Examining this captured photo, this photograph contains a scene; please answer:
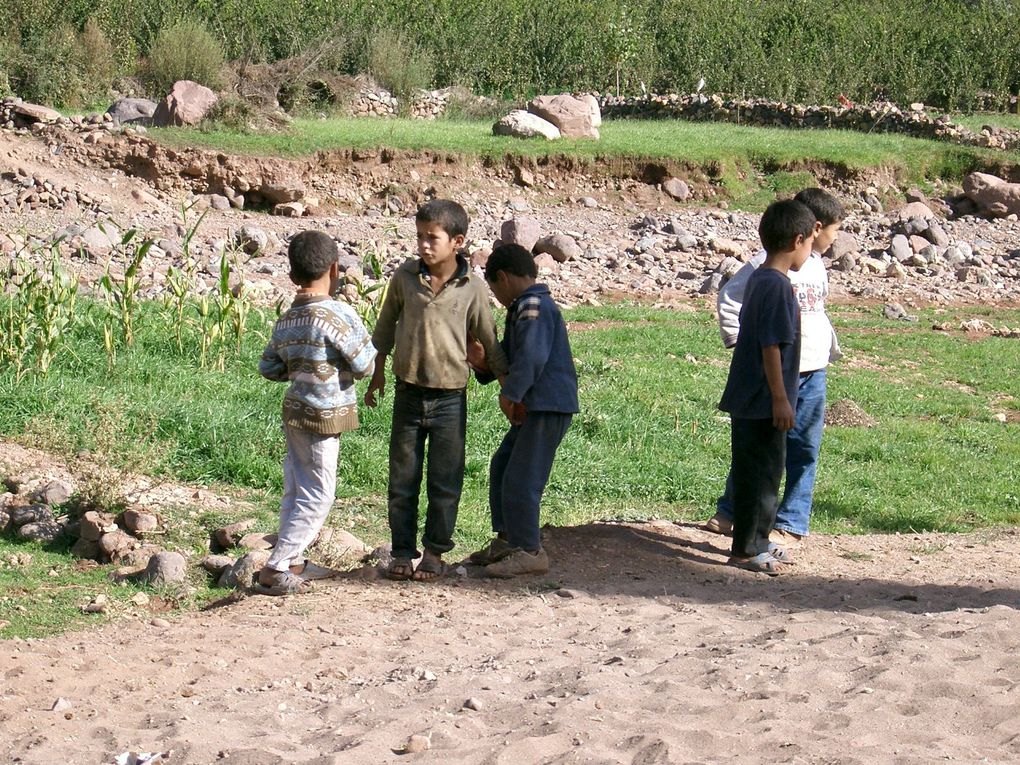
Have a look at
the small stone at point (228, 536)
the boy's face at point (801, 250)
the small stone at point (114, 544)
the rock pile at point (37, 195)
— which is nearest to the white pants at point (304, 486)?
the small stone at point (228, 536)

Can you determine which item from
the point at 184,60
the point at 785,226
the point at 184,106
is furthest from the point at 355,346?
Result: the point at 184,60

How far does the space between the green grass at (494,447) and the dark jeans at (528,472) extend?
0.90 m

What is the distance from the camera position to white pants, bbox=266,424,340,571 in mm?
5043

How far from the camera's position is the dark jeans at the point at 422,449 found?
17.0 feet

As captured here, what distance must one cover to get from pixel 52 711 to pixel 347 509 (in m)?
2.97

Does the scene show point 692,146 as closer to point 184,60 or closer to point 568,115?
point 568,115

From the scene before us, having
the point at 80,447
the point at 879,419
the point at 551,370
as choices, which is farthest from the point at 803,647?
the point at 879,419

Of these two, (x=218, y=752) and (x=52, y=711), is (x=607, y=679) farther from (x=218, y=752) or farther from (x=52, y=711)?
(x=52, y=711)

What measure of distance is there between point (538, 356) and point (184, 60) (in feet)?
64.2

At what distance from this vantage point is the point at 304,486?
509 centimetres

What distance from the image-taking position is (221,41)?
85.2 ft

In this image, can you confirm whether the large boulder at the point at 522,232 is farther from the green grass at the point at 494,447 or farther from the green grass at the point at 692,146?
the green grass at the point at 494,447

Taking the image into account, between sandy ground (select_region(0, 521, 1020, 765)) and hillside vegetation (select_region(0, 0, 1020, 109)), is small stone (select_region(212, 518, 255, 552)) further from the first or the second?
hillside vegetation (select_region(0, 0, 1020, 109))

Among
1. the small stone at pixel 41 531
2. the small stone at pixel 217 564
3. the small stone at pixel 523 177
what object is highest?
the small stone at pixel 523 177
